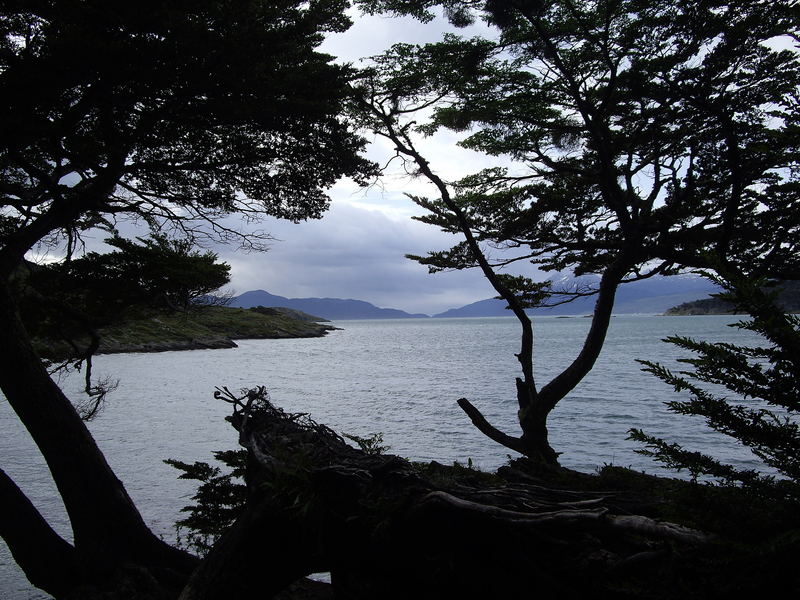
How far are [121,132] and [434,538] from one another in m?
5.44

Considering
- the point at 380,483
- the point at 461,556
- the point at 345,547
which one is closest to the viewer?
the point at 461,556

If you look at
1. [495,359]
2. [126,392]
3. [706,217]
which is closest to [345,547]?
[706,217]

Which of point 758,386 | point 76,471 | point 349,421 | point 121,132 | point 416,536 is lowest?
point 349,421

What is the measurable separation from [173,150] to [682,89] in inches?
262

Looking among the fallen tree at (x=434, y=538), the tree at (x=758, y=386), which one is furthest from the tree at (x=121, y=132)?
the tree at (x=758, y=386)

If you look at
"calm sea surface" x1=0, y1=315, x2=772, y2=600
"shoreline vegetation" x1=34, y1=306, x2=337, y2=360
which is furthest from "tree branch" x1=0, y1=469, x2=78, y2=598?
"shoreline vegetation" x1=34, y1=306, x2=337, y2=360

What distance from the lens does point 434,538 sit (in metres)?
2.48

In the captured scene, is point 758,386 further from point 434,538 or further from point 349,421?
point 349,421

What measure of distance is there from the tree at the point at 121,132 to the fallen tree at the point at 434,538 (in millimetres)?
2641

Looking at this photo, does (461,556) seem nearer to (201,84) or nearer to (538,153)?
(201,84)

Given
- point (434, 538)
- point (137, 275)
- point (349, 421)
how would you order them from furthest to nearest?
point (349, 421) < point (137, 275) < point (434, 538)

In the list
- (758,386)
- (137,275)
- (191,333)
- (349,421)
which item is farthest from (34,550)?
(191,333)

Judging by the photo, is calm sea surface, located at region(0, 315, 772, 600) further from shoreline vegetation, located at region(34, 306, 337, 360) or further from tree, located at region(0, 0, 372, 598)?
shoreline vegetation, located at region(34, 306, 337, 360)

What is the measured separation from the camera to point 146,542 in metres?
5.82
